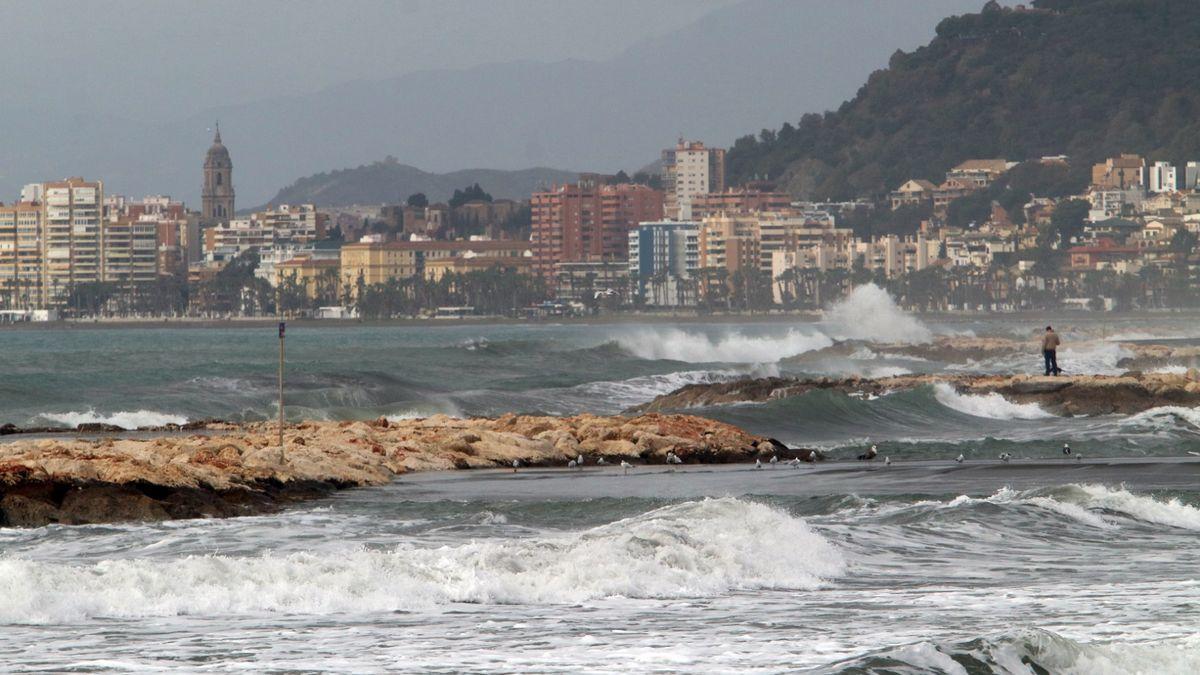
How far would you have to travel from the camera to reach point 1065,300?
178m

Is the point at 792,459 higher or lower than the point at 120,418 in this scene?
higher

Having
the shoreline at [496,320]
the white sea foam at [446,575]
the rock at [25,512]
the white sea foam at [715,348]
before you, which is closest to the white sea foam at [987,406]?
the white sea foam at [446,575]

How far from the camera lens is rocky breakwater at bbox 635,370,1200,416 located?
33406 mm

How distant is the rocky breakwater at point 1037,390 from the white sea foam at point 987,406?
0.68ft

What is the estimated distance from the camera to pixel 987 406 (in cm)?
3522

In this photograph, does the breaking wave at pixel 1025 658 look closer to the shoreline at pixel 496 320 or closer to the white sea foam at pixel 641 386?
the white sea foam at pixel 641 386

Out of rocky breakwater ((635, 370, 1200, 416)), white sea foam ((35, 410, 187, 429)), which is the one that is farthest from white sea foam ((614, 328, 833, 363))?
white sea foam ((35, 410, 187, 429))

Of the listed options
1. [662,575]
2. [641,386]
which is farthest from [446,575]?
[641,386]

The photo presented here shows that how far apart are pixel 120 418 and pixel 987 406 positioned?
50.6 ft

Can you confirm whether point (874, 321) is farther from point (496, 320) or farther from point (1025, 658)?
point (496, 320)

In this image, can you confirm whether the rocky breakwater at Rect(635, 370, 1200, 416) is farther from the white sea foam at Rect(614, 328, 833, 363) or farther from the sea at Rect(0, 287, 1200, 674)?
the white sea foam at Rect(614, 328, 833, 363)

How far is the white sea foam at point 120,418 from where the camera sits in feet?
111

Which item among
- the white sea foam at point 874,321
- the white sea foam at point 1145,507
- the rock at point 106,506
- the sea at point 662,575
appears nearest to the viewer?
the sea at point 662,575

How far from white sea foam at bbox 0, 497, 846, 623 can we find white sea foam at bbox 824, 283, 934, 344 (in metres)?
72.4
